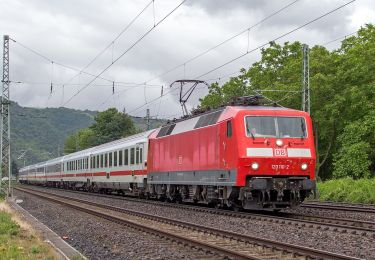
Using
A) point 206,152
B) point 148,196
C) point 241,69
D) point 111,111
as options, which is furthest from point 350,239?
point 111,111

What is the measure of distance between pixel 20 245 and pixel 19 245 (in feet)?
0.09

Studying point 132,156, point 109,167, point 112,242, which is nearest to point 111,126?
point 109,167

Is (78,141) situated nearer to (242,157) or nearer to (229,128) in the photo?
(229,128)

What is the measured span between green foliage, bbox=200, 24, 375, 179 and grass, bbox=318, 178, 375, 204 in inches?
371

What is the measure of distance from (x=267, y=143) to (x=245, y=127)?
86 cm

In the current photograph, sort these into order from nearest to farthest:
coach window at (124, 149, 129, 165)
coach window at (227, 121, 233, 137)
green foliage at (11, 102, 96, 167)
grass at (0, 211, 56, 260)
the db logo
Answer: grass at (0, 211, 56, 260)
the db logo
coach window at (227, 121, 233, 137)
coach window at (124, 149, 129, 165)
green foliage at (11, 102, 96, 167)

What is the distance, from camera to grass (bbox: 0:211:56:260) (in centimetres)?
992

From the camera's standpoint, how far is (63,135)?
19138 centimetres

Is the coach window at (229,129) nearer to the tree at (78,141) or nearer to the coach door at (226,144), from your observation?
the coach door at (226,144)

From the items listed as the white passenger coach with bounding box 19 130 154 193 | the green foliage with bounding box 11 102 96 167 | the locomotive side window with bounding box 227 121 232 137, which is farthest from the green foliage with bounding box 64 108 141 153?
the locomotive side window with bounding box 227 121 232 137

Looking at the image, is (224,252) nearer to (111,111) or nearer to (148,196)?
(148,196)

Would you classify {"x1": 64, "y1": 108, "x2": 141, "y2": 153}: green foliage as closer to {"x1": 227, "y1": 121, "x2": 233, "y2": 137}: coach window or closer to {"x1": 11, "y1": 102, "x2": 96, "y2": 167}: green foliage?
{"x1": 11, "y1": 102, "x2": 96, "y2": 167}: green foliage

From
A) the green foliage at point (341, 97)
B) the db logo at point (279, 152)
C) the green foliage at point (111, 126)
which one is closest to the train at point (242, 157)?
the db logo at point (279, 152)

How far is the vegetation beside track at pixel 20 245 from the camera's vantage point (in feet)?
32.6
